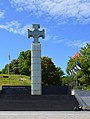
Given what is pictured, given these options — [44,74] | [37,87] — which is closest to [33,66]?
[37,87]

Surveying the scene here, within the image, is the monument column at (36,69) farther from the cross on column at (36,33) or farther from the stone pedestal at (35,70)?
the cross on column at (36,33)

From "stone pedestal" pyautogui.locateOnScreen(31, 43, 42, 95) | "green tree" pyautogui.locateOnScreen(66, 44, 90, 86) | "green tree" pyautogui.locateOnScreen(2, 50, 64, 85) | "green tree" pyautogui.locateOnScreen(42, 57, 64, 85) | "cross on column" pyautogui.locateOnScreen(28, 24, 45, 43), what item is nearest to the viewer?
"stone pedestal" pyautogui.locateOnScreen(31, 43, 42, 95)

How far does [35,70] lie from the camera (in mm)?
41031

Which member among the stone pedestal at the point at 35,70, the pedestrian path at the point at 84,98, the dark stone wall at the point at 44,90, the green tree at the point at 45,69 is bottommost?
the pedestrian path at the point at 84,98

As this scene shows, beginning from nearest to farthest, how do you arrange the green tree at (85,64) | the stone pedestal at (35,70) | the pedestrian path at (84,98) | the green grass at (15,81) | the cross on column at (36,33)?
1. the pedestrian path at (84,98)
2. the stone pedestal at (35,70)
3. the cross on column at (36,33)
4. the green tree at (85,64)
5. the green grass at (15,81)

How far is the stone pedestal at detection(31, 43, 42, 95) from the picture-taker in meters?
40.8

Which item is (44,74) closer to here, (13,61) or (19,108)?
(13,61)

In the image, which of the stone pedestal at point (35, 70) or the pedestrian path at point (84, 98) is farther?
the stone pedestal at point (35, 70)

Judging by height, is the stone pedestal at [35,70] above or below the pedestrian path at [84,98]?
above

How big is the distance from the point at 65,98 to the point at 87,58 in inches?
695

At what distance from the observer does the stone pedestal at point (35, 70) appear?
40.8 metres

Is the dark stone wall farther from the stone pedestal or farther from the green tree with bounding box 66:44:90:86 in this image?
the green tree with bounding box 66:44:90:86

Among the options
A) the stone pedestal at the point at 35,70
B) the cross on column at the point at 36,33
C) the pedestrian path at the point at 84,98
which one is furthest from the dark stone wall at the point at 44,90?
the cross on column at the point at 36,33

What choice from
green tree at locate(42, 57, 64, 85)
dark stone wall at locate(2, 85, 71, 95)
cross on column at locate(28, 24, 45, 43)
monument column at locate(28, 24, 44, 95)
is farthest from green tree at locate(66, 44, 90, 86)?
green tree at locate(42, 57, 64, 85)
